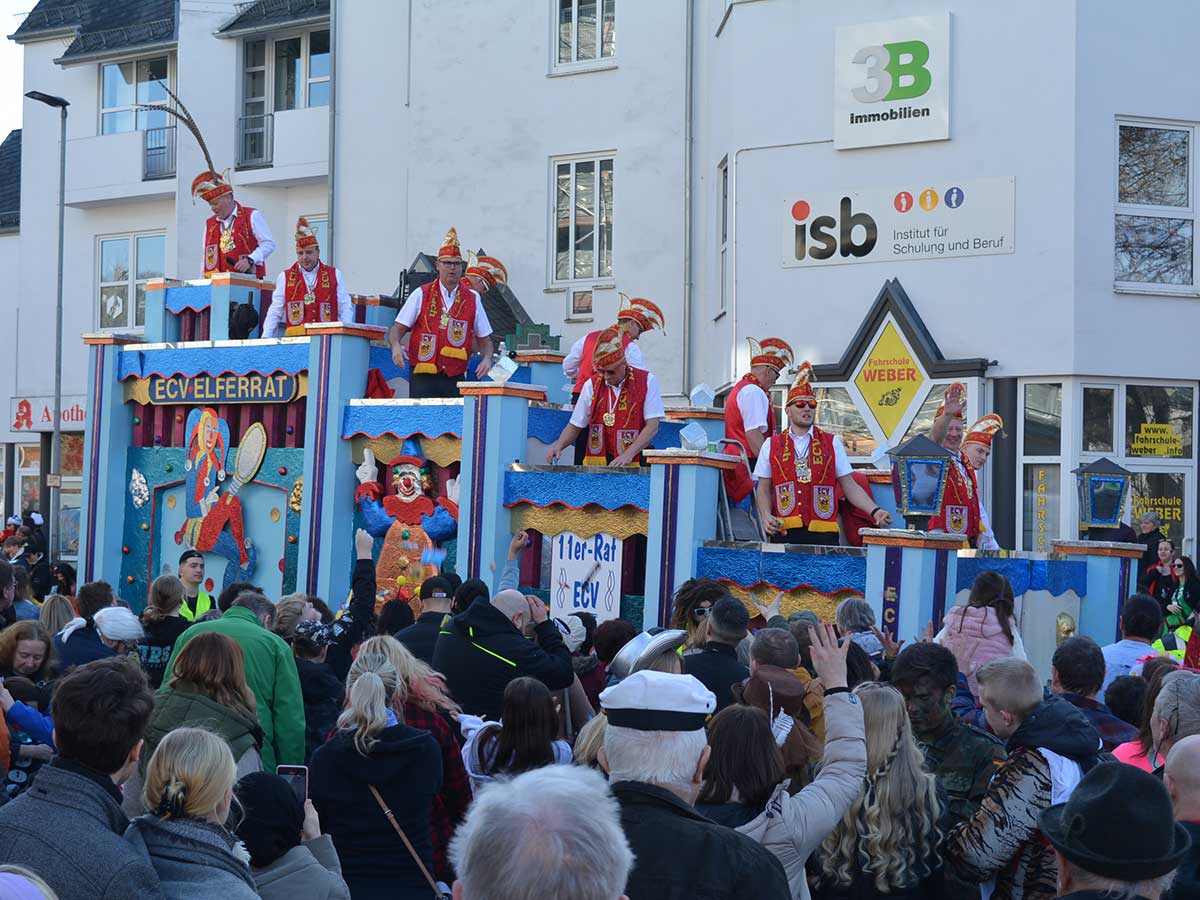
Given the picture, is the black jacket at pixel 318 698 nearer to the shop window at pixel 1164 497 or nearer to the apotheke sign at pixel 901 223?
the apotheke sign at pixel 901 223

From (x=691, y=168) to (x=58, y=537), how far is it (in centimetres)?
1257

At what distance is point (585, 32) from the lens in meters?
22.5

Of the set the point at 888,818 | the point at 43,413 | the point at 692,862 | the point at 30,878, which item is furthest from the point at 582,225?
the point at 30,878

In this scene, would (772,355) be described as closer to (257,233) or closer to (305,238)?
(305,238)

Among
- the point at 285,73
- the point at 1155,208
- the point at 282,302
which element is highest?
the point at 285,73

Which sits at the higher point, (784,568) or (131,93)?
(131,93)

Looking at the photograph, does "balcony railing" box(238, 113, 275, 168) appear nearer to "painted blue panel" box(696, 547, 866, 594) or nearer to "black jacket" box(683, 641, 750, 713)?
"painted blue panel" box(696, 547, 866, 594)

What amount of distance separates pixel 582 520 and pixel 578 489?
0.25 m

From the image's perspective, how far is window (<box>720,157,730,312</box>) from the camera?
1990cm

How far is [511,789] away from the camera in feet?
9.73

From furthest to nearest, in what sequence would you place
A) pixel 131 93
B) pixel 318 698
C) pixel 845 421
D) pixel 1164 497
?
pixel 131 93, pixel 845 421, pixel 1164 497, pixel 318 698

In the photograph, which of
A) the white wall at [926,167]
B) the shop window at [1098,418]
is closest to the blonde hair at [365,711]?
the white wall at [926,167]

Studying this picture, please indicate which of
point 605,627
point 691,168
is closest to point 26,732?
point 605,627

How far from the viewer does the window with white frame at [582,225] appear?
22156mm
